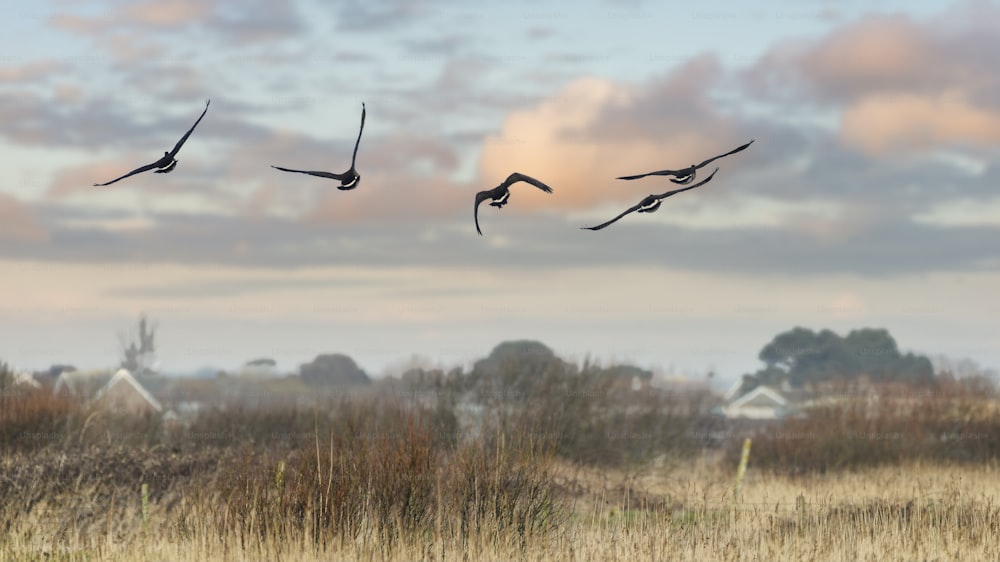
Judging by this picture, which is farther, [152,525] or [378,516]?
[152,525]

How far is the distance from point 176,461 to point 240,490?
7.02 m

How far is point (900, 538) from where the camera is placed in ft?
47.1

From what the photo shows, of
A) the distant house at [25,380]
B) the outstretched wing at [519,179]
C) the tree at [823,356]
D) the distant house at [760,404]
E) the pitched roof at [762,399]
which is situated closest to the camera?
the outstretched wing at [519,179]

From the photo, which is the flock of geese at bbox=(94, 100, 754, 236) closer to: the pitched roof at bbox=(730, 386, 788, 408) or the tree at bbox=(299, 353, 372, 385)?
the tree at bbox=(299, 353, 372, 385)

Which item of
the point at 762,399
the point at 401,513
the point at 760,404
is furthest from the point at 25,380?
the point at 762,399

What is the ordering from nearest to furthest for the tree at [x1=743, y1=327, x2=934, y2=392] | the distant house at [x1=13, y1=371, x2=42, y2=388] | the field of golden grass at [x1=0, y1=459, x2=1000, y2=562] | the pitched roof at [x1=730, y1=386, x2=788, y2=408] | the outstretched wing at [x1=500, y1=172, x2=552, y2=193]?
the outstretched wing at [x1=500, y1=172, x2=552, y2=193]
the field of golden grass at [x1=0, y1=459, x2=1000, y2=562]
the distant house at [x1=13, y1=371, x2=42, y2=388]
the pitched roof at [x1=730, y1=386, x2=788, y2=408]
the tree at [x1=743, y1=327, x2=934, y2=392]

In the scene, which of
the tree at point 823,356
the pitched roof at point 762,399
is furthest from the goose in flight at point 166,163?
the tree at point 823,356

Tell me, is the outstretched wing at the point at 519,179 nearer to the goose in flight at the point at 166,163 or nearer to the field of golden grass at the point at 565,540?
the goose in flight at the point at 166,163

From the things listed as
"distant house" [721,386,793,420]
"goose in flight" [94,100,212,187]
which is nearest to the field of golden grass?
"goose in flight" [94,100,212,187]

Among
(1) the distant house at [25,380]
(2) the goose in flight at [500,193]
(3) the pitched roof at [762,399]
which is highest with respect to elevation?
(2) the goose in flight at [500,193]

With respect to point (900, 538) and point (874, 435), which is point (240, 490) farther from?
point (874, 435)

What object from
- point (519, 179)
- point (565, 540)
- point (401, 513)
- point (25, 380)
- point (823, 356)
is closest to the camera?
point (519, 179)

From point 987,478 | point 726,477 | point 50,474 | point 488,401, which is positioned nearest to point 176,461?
point 50,474

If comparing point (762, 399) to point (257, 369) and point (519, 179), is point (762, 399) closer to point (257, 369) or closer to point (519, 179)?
point (257, 369)
